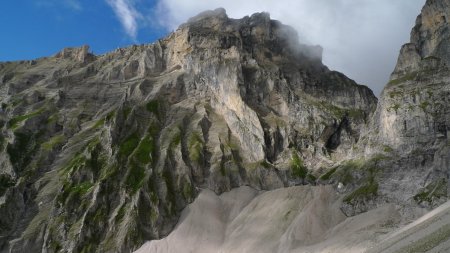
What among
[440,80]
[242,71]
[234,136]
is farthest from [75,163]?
[440,80]

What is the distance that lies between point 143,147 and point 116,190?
1920 cm

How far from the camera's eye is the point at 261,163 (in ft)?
508

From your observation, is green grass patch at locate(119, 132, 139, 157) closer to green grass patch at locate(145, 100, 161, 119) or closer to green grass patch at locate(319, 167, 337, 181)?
green grass patch at locate(145, 100, 161, 119)

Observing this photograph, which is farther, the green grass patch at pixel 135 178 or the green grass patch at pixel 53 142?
the green grass patch at pixel 53 142

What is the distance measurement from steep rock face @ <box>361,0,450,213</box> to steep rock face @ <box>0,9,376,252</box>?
21474 mm

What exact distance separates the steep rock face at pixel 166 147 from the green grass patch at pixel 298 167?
35 cm

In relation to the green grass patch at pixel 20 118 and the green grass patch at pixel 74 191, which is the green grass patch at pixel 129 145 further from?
the green grass patch at pixel 20 118

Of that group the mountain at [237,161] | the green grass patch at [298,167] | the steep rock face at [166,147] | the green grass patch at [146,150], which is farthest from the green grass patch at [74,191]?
the green grass patch at [298,167]

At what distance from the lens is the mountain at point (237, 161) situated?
12800cm

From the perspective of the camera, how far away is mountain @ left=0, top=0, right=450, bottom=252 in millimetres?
128000

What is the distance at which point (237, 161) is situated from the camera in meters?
159

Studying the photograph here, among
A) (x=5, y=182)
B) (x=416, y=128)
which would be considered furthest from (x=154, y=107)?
(x=416, y=128)

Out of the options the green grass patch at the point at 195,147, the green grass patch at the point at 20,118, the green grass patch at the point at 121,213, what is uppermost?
the green grass patch at the point at 20,118

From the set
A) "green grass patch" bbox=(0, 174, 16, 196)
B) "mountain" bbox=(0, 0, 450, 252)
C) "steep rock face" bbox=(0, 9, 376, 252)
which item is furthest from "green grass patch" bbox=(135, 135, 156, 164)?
"green grass patch" bbox=(0, 174, 16, 196)
